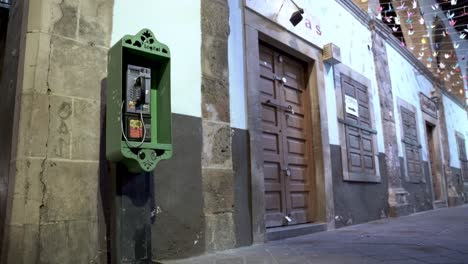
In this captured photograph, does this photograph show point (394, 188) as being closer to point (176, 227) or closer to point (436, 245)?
point (436, 245)

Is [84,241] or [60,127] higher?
[60,127]

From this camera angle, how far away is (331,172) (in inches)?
209

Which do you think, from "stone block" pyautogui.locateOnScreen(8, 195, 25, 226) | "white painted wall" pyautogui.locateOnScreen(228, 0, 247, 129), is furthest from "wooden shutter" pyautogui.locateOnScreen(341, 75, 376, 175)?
"stone block" pyautogui.locateOnScreen(8, 195, 25, 226)

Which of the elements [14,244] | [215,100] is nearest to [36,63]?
[14,244]

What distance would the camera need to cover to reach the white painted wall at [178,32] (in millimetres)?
3115

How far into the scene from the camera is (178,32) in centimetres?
343

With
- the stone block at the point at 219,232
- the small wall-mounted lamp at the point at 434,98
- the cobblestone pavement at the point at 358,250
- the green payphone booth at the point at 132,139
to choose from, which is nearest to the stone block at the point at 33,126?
the green payphone booth at the point at 132,139

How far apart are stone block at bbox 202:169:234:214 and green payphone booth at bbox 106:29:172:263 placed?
81 cm

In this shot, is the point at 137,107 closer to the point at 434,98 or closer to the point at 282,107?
the point at 282,107

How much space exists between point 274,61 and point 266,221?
80.0 inches

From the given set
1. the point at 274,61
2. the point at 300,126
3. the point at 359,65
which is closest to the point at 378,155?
the point at 359,65

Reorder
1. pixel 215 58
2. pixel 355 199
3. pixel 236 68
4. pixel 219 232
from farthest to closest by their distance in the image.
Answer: pixel 355 199
pixel 236 68
pixel 215 58
pixel 219 232

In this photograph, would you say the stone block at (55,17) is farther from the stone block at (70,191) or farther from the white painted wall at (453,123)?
the white painted wall at (453,123)

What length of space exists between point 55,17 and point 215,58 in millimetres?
1515
